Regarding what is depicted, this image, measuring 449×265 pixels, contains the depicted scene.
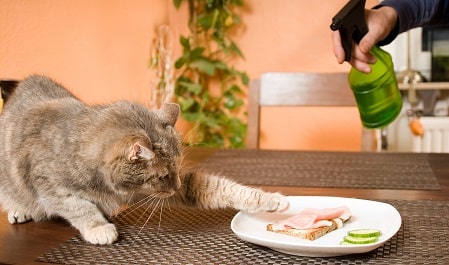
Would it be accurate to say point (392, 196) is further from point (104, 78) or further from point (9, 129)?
point (104, 78)

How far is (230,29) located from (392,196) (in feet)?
5.86

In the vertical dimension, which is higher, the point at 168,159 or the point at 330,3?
the point at 330,3

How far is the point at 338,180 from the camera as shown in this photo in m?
1.16

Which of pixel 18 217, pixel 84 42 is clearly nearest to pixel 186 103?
pixel 84 42

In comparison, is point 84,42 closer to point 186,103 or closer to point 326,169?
point 186,103

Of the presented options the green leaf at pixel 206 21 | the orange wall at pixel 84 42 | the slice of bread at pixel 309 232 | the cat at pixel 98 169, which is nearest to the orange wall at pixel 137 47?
the orange wall at pixel 84 42

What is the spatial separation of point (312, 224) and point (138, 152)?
0.96 ft

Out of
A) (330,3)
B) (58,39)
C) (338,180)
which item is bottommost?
(338,180)

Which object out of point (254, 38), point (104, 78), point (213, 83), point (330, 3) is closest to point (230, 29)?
point (254, 38)

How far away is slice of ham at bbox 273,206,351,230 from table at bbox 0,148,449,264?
0.75ft

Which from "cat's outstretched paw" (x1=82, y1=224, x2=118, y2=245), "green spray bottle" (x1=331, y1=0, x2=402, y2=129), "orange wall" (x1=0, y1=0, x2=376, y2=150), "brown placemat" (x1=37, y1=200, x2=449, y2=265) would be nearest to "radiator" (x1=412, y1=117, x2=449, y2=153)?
"orange wall" (x1=0, y1=0, x2=376, y2=150)

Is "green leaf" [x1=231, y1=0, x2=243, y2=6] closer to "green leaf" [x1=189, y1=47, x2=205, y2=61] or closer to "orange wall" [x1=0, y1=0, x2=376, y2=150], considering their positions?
"orange wall" [x1=0, y1=0, x2=376, y2=150]

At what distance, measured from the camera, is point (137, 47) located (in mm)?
2230

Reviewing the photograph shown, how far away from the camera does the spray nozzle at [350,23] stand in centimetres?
102
